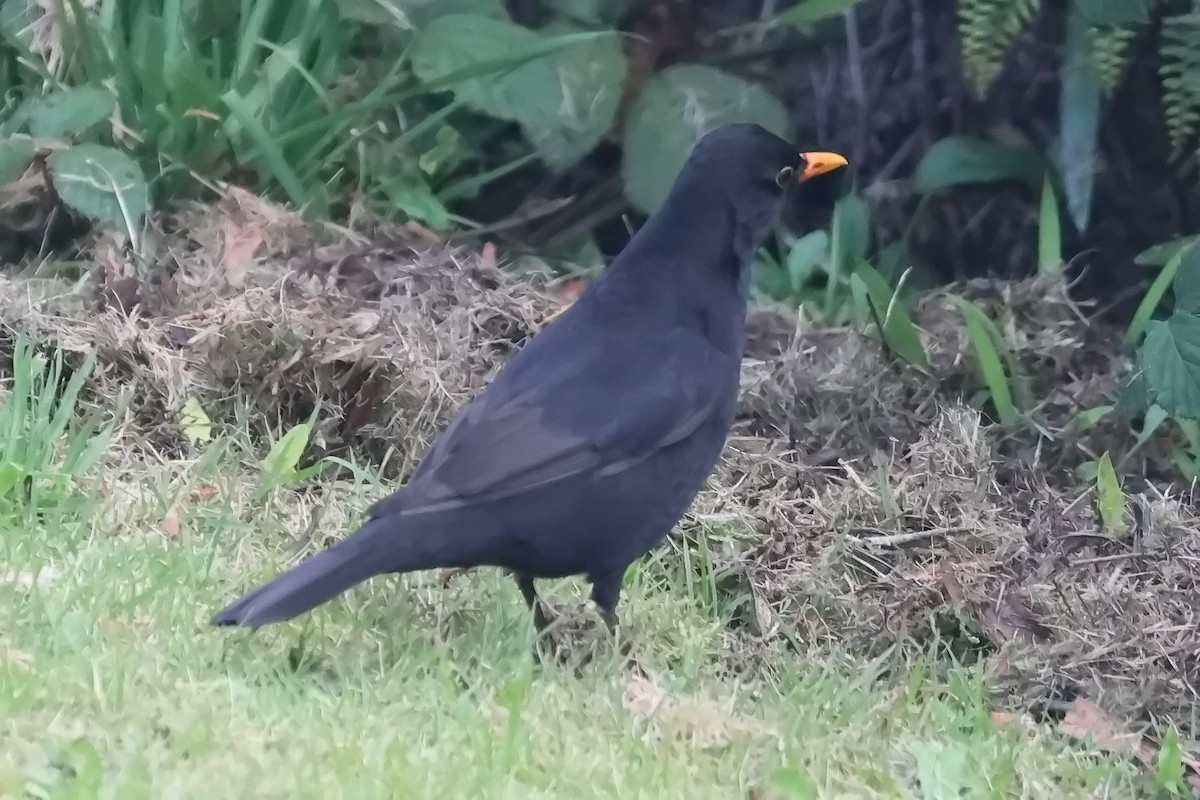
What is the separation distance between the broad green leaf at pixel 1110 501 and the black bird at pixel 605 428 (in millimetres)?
1062

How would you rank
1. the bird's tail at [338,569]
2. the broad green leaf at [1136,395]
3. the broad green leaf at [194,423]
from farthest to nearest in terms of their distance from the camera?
the broad green leaf at [194,423], the broad green leaf at [1136,395], the bird's tail at [338,569]

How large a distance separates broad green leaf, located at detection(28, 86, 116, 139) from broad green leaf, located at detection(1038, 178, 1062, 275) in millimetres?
2842

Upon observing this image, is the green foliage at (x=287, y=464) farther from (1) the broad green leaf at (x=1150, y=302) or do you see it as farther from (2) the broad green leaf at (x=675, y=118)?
(1) the broad green leaf at (x=1150, y=302)

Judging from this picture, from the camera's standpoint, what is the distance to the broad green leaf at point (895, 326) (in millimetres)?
4227

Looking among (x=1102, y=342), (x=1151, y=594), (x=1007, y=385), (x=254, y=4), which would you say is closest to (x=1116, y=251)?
(x=1102, y=342)

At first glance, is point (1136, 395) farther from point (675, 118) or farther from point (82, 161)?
point (82, 161)

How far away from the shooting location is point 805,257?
197 inches

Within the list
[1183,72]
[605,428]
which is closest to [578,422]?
[605,428]

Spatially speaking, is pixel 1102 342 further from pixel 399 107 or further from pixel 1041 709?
pixel 399 107

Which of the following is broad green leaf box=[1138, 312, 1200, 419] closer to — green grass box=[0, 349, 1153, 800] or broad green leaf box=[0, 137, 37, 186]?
green grass box=[0, 349, 1153, 800]

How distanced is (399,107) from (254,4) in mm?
602

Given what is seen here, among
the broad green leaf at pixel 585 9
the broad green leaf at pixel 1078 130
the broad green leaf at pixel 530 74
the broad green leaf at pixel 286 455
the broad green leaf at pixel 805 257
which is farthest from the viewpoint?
the broad green leaf at pixel 585 9

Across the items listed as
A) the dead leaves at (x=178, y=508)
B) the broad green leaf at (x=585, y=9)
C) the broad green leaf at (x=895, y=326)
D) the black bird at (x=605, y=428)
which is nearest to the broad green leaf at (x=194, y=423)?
the dead leaves at (x=178, y=508)

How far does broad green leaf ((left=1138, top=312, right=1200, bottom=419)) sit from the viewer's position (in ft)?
11.1
